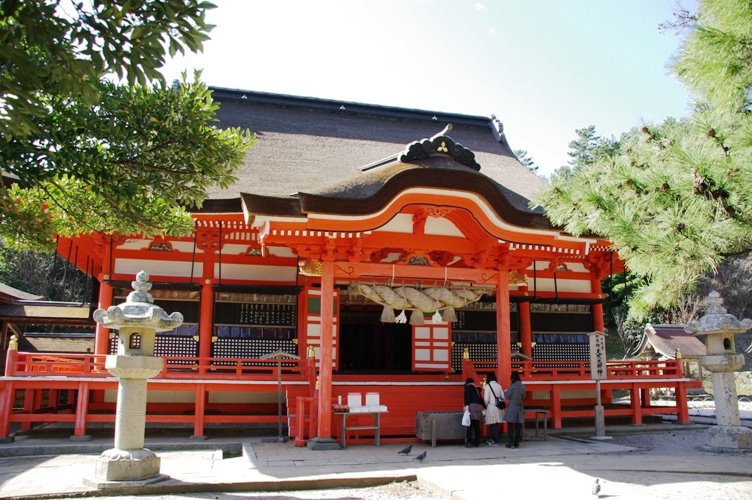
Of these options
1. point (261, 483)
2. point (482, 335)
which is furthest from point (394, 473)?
point (482, 335)

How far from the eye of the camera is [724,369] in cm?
970

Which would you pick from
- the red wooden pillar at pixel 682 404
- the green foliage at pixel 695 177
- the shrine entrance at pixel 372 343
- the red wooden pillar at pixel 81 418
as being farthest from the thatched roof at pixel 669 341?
the red wooden pillar at pixel 81 418

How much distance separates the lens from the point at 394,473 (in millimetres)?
7500

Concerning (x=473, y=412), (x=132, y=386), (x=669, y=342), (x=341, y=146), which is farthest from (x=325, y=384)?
(x=669, y=342)

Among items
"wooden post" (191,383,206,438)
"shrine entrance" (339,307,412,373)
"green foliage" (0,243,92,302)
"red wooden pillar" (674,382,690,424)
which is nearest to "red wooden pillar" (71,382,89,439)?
"wooden post" (191,383,206,438)

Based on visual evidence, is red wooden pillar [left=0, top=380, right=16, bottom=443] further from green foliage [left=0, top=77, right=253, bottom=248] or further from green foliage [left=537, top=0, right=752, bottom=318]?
green foliage [left=537, top=0, right=752, bottom=318]

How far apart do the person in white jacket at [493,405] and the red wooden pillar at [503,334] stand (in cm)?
49

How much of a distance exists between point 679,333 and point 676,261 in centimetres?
2490

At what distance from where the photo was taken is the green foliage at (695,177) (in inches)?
166

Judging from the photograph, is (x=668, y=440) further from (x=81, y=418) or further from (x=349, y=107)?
(x=349, y=107)

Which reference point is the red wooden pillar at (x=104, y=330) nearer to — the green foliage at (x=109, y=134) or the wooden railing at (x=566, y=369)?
the green foliage at (x=109, y=134)

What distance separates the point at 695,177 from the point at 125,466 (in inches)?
261

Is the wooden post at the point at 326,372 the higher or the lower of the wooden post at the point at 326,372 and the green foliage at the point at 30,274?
the lower

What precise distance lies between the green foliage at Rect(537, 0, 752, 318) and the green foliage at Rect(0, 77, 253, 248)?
4286mm
